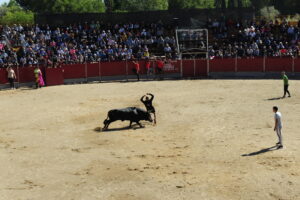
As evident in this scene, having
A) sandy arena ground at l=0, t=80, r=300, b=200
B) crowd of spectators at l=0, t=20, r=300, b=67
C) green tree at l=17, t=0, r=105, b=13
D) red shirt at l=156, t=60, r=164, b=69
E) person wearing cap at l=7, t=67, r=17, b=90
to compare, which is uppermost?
green tree at l=17, t=0, r=105, b=13

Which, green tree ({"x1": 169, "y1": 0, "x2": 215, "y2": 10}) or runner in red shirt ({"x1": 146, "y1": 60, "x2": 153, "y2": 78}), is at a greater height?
green tree ({"x1": 169, "y1": 0, "x2": 215, "y2": 10})

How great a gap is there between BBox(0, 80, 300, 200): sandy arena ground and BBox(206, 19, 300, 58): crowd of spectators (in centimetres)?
1202

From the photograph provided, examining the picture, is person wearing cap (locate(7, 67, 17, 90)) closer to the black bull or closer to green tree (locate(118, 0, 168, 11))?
the black bull

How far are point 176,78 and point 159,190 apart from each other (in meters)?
23.2

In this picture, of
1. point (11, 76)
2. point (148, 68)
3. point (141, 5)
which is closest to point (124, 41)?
point (148, 68)

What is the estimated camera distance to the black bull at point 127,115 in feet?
54.9

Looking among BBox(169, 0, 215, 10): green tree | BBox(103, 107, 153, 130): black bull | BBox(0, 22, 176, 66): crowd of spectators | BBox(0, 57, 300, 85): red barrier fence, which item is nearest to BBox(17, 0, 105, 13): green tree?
BBox(169, 0, 215, 10): green tree

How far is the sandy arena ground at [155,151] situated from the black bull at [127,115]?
0.39 m

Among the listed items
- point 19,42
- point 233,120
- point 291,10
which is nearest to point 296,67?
point 233,120

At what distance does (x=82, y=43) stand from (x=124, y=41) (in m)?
3.47

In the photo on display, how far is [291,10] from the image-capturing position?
7112 cm

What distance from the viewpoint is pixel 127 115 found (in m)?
16.8

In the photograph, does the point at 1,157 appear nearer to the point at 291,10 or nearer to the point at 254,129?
the point at 254,129

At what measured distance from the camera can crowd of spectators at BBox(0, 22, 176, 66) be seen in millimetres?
35188
